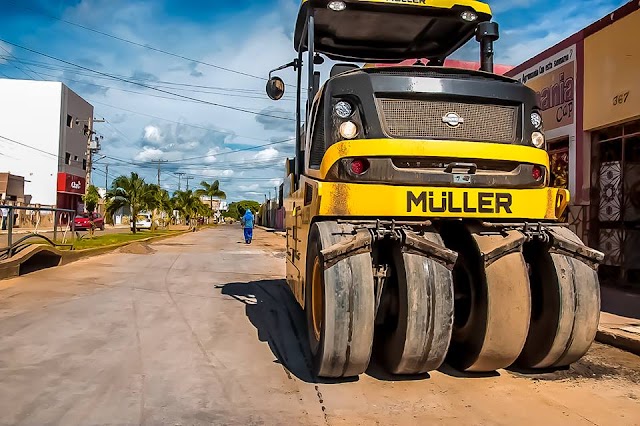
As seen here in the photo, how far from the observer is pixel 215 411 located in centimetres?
383

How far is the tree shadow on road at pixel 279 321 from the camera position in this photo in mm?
5043

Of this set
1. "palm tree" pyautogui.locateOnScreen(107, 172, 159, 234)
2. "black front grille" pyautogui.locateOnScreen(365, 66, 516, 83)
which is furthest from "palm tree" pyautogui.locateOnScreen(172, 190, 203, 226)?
"black front grille" pyautogui.locateOnScreen(365, 66, 516, 83)

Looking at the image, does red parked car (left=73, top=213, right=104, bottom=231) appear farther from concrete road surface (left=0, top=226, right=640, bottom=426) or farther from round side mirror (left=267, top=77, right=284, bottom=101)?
round side mirror (left=267, top=77, right=284, bottom=101)

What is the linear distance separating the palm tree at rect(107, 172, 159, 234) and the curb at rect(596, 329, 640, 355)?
3012 centimetres

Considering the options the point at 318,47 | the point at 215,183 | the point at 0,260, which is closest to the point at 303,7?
the point at 318,47

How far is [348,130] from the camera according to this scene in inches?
175

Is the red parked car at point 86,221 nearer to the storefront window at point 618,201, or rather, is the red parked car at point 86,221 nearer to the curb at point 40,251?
the curb at point 40,251

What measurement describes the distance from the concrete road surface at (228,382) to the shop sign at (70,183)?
41605 mm

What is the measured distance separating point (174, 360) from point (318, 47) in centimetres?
425

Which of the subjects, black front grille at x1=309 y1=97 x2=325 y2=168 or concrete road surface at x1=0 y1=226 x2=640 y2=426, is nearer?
concrete road surface at x1=0 y1=226 x2=640 y2=426

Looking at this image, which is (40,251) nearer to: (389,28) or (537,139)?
(389,28)

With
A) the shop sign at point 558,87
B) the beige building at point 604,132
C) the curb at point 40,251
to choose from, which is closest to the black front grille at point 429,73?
the beige building at point 604,132

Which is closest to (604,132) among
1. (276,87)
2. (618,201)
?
(618,201)

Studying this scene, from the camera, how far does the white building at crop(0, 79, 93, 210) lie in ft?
148
